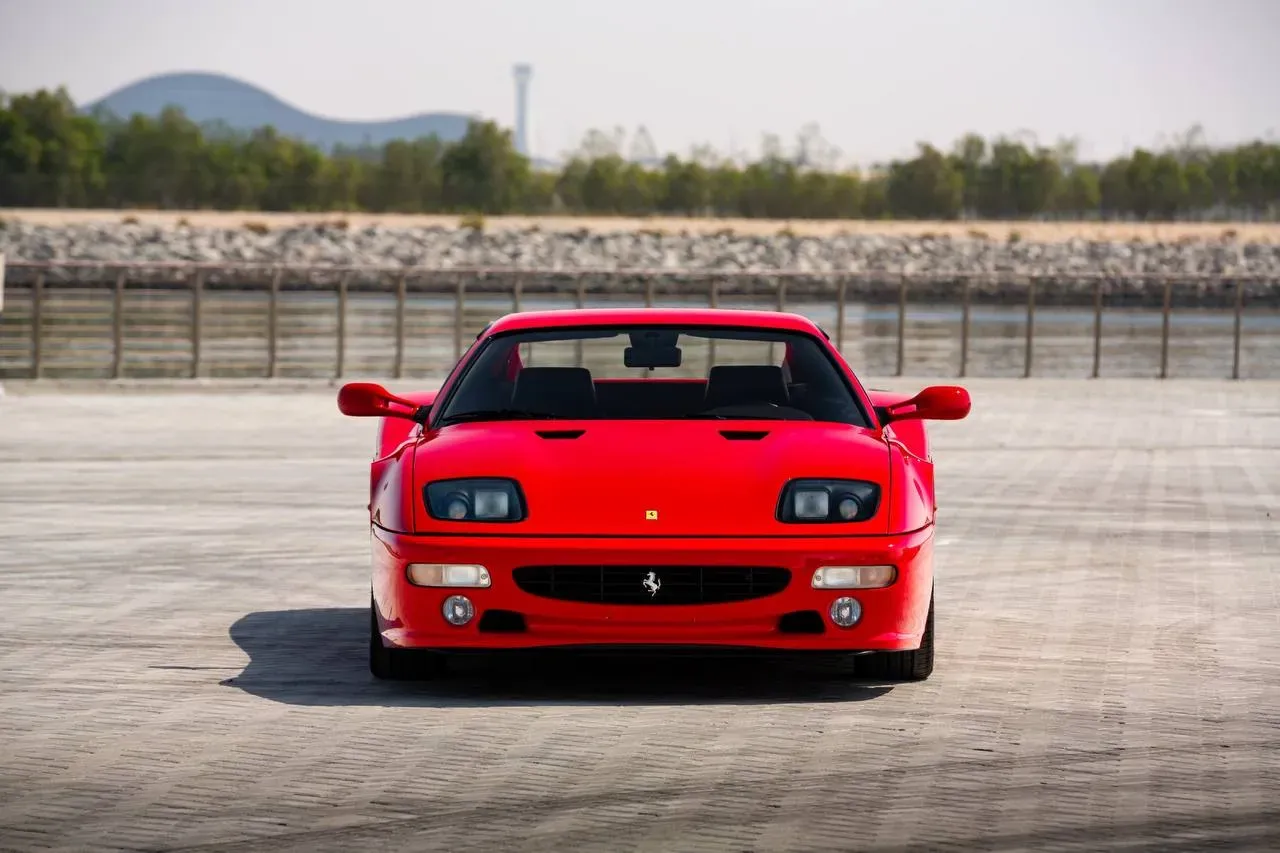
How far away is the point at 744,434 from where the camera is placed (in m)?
7.93

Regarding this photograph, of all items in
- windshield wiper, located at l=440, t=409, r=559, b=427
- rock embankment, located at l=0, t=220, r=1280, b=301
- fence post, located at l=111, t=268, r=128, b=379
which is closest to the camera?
windshield wiper, located at l=440, t=409, r=559, b=427

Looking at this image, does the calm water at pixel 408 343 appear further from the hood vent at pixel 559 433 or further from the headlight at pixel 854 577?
the headlight at pixel 854 577

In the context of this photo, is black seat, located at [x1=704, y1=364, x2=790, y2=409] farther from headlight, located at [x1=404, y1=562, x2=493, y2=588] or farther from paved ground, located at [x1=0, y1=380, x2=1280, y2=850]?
headlight, located at [x1=404, y1=562, x2=493, y2=588]

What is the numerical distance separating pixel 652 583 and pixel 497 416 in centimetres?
109

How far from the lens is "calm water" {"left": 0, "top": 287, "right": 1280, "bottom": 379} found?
30766 mm

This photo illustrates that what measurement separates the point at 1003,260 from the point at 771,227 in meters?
31.2

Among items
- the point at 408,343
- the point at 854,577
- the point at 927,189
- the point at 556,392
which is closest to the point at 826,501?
the point at 854,577

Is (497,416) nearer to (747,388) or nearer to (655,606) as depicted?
(747,388)

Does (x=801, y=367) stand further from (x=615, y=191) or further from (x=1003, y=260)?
(x=615, y=191)

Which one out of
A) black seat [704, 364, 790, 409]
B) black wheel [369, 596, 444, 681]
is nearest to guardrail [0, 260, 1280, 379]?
black seat [704, 364, 790, 409]

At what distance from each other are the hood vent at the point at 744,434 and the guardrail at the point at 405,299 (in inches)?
561

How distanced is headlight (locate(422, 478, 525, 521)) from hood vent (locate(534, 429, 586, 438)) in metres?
0.39

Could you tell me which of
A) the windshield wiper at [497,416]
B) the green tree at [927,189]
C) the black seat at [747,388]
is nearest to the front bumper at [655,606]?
the windshield wiper at [497,416]

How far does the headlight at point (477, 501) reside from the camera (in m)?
7.48
